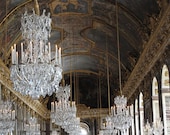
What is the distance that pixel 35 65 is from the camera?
8984mm

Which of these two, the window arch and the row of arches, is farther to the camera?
the window arch

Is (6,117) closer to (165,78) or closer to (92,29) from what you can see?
(165,78)

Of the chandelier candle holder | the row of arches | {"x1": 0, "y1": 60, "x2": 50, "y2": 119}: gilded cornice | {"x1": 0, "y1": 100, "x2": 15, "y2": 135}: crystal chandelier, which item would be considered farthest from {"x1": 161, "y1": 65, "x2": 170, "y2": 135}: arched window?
{"x1": 0, "y1": 60, "x2": 50, "y2": 119}: gilded cornice

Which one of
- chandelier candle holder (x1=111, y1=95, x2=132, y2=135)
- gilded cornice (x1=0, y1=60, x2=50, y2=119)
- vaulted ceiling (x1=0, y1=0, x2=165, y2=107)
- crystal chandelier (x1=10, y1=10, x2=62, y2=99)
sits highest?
vaulted ceiling (x1=0, y1=0, x2=165, y2=107)

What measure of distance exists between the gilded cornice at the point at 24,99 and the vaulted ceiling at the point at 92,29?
62cm

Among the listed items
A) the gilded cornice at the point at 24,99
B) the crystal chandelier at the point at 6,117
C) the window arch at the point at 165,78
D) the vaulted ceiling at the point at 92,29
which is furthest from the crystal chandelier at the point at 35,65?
the gilded cornice at the point at 24,99

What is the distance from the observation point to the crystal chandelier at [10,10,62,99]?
8969 millimetres

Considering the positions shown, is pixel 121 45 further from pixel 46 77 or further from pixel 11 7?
pixel 46 77

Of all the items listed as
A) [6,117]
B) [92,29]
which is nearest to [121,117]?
[6,117]

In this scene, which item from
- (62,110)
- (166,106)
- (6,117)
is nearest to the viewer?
(6,117)

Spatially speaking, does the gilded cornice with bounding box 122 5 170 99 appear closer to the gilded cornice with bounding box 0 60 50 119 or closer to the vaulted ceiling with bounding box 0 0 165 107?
the vaulted ceiling with bounding box 0 0 165 107

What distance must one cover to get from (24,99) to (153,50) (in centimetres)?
1033

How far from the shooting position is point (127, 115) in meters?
14.1

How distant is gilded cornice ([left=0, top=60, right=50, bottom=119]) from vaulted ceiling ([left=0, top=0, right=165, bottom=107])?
0.62m
